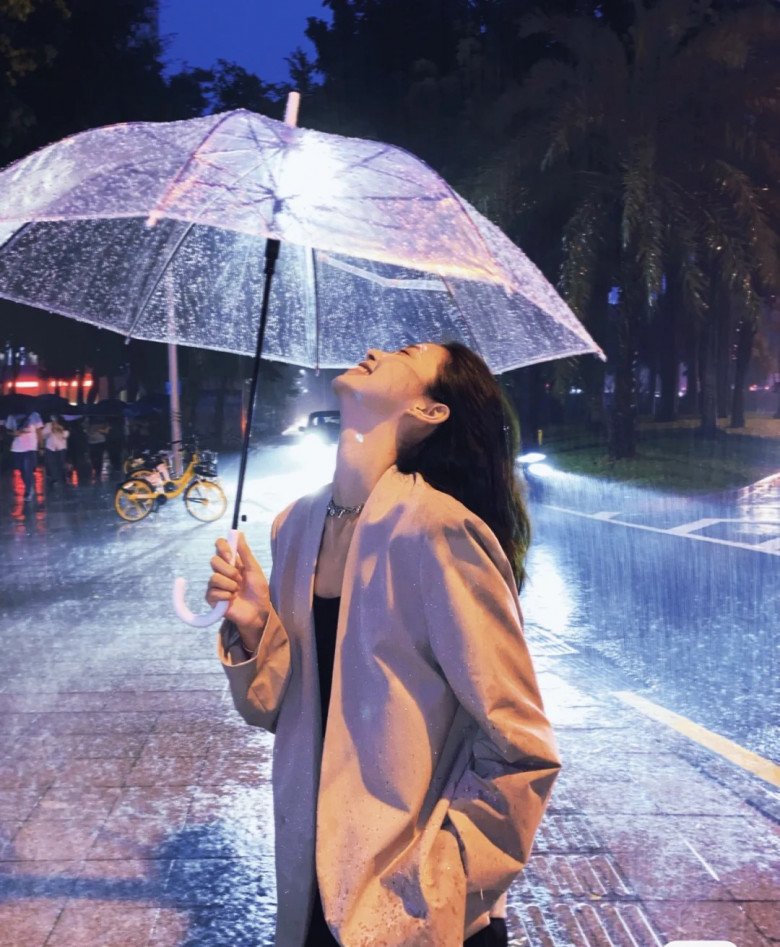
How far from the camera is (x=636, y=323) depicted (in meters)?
23.8

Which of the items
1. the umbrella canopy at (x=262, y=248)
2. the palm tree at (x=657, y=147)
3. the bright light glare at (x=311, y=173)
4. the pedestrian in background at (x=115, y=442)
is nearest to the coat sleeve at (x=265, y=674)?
the umbrella canopy at (x=262, y=248)

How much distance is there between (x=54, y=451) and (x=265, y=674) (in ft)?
77.4

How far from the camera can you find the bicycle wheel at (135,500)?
16.4 metres

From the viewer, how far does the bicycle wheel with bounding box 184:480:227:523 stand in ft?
54.3

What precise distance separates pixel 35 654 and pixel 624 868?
487cm

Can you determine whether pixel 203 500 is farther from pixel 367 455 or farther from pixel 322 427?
pixel 322 427

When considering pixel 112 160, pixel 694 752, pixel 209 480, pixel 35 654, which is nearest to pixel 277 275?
pixel 112 160

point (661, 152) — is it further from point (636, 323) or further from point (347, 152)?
point (347, 152)

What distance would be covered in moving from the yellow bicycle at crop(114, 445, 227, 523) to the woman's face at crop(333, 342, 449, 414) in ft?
47.8

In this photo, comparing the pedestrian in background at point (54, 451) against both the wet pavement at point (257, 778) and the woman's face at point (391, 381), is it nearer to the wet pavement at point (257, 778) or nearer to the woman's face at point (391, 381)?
the wet pavement at point (257, 778)

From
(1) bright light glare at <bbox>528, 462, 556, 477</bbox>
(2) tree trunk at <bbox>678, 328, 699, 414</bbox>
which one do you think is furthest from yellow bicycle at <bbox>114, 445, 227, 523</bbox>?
(2) tree trunk at <bbox>678, 328, 699, 414</bbox>

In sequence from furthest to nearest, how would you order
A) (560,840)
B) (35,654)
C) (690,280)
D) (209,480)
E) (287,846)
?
1. (690,280)
2. (209,480)
3. (35,654)
4. (560,840)
5. (287,846)

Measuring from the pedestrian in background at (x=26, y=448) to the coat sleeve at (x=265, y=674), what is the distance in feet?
64.6

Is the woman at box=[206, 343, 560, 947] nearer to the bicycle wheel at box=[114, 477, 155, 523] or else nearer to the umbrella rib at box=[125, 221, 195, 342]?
the umbrella rib at box=[125, 221, 195, 342]
